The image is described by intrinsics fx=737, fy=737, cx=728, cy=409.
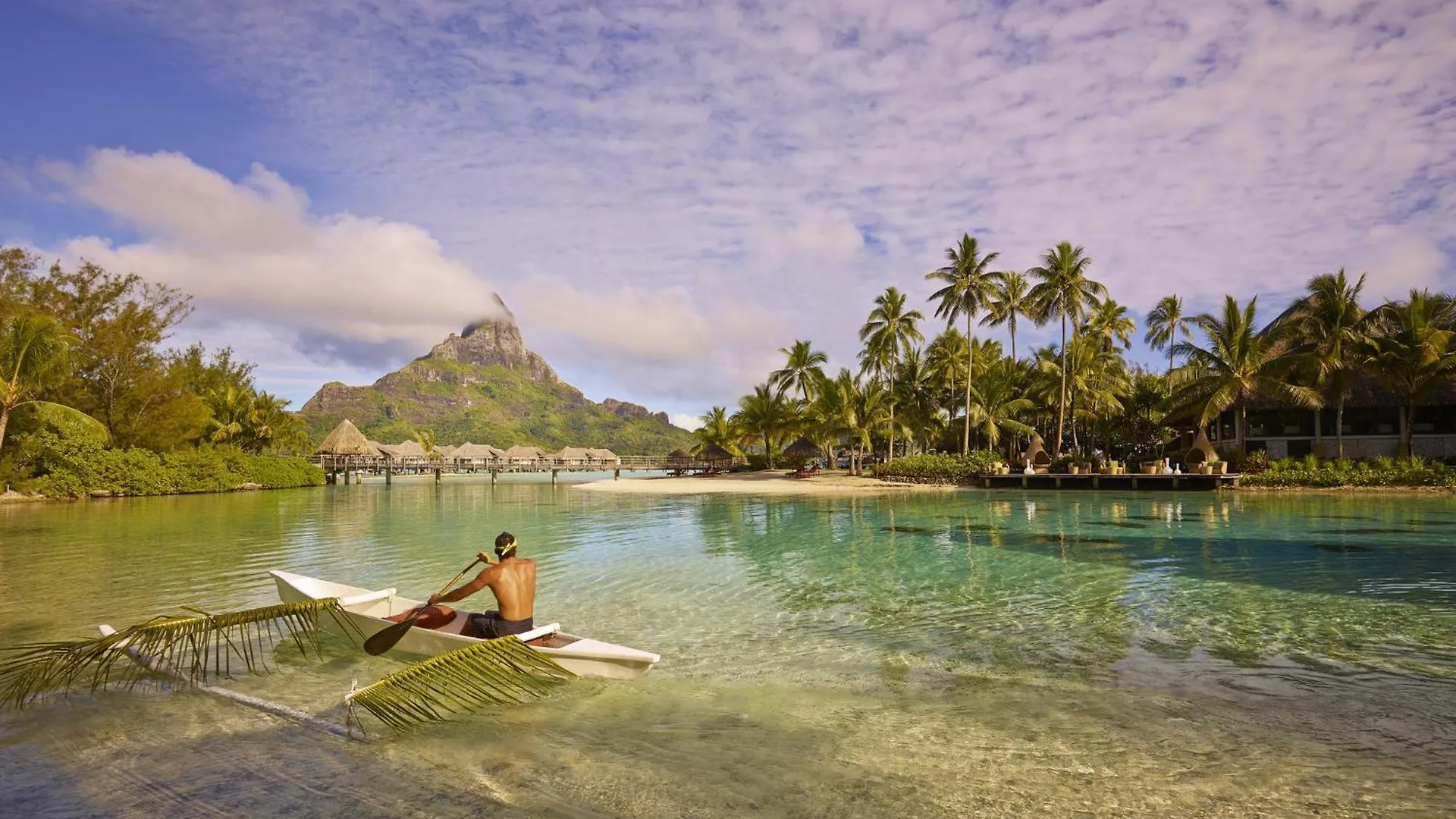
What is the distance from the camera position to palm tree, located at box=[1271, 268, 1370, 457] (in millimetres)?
34000

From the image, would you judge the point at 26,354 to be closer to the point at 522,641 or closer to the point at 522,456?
the point at 522,641

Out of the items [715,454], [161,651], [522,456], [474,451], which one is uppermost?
[474,451]

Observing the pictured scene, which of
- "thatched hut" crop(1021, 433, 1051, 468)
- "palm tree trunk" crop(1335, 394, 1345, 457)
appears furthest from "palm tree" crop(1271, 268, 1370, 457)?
"thatched hut" crop(1021, 433, 1051, 468)

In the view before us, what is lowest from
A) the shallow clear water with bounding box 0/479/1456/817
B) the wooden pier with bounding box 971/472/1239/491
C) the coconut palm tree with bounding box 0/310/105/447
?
the shallow clear water with bounding box 0/479/1456/817

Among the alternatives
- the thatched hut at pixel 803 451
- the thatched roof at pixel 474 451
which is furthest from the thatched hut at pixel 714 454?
the thatched roof at pixel 474 451

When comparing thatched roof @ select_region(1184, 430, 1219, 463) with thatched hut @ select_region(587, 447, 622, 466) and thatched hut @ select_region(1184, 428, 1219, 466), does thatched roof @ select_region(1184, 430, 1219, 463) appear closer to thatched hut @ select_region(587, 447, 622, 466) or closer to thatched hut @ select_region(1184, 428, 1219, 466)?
thatched hut @ select_region(1184, 428, 1219, 466)

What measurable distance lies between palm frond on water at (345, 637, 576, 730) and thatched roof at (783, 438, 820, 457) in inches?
2073

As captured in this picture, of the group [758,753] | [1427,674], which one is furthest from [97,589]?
[1427,674]

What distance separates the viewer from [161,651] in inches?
255

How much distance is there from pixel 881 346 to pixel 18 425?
154 ft

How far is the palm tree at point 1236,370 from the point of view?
35406mm

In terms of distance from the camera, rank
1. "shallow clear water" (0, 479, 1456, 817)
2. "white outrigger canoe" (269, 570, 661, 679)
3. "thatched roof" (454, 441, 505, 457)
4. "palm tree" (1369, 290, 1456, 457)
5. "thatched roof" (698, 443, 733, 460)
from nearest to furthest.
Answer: "shallow clear water" (0, 479, 1456, 817), "white outrigger canoe" (269, 570, 661, 679), "palm tree" (1369, 290, 1456, 457), "thatched roof" (698, 443, 733, 460), "thatched roof" (454, 441, 505, 457)

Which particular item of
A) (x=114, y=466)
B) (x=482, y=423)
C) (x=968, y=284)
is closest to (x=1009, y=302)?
(x=968, y=284)

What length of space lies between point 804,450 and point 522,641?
2091 inches
